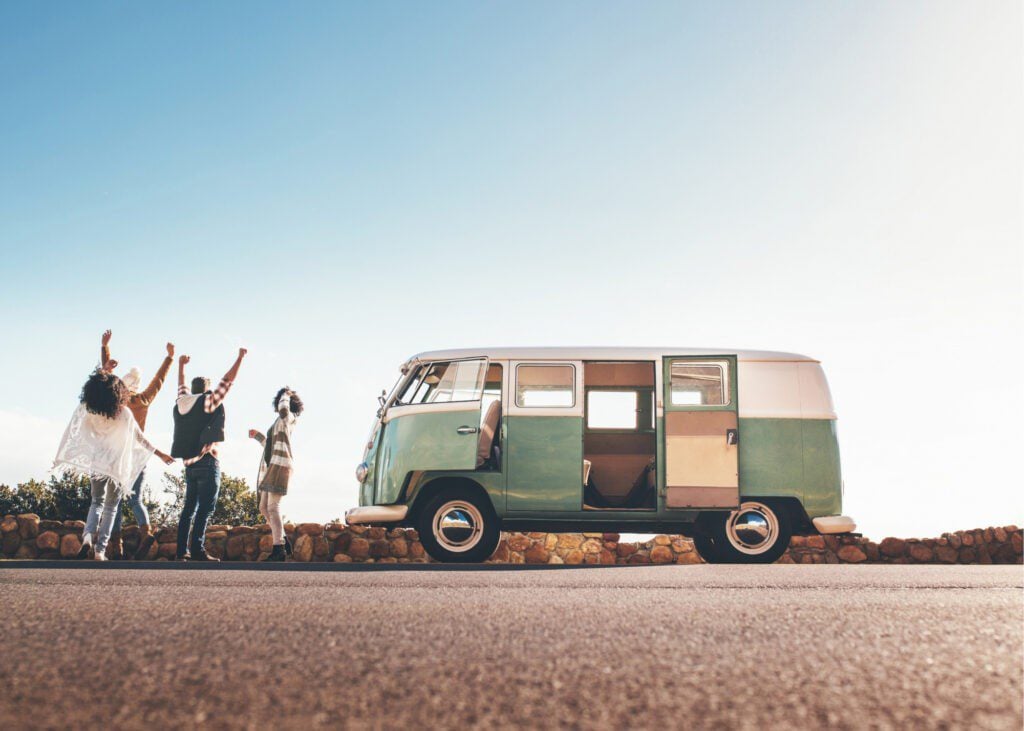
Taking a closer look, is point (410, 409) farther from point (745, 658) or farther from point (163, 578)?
point (745, 658)

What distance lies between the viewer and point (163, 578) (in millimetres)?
5297

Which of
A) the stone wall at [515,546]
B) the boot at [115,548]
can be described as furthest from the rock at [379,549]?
the boot at [115,548]

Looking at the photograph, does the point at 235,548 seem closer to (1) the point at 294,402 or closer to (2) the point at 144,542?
(2) the point at 144,542

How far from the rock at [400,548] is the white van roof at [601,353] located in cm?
239

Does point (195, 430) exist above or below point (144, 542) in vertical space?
above

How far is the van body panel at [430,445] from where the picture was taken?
26.8ft

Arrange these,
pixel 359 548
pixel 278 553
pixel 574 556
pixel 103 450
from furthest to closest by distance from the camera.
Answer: pixel 574 556 < pixel 359 548 < pixel 278 553 < pixel 103 450

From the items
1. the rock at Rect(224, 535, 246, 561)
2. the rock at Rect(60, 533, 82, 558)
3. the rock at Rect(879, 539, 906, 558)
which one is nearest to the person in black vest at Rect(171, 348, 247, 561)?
the rock at Rect(224, 535, 246, 561)

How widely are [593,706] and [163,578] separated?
4.03 meters

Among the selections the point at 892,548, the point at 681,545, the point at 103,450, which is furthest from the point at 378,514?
the point at 892,548

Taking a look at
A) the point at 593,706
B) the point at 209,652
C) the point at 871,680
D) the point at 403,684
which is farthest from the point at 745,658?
the point at 209,652

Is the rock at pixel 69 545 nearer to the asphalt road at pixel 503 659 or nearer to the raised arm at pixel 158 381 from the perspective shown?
the raised arm at pixel 158 381

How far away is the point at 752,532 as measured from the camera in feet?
27.9

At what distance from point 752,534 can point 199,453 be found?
17.6 feet
